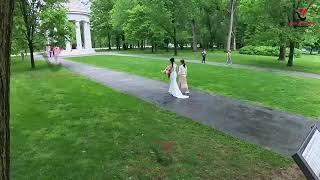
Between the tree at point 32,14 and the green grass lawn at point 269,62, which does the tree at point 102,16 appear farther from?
the tree at point 32,14

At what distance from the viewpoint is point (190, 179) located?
868 cm

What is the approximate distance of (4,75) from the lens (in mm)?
3389

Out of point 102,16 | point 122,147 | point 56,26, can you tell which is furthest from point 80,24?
point 122,147

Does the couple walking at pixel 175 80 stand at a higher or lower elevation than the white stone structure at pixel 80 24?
lower

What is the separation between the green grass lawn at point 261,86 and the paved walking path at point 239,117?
129cm

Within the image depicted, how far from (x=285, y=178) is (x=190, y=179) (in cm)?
221

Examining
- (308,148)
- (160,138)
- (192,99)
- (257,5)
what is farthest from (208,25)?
(308,148)

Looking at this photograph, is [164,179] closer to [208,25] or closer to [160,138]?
[160,138]

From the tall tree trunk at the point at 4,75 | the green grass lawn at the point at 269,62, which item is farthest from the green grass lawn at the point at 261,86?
the tall tree trunk at the point at 4,75

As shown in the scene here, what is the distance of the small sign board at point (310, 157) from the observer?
11.7 ft

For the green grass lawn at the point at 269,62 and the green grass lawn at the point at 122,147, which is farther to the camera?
the green grass lawn at the point at 269,62

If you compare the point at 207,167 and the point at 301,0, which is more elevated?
the point at 301,0

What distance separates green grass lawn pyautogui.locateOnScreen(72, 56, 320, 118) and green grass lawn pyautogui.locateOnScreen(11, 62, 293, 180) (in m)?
5.31

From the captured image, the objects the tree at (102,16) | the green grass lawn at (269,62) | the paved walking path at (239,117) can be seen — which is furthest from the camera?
the tree at (102,16)
